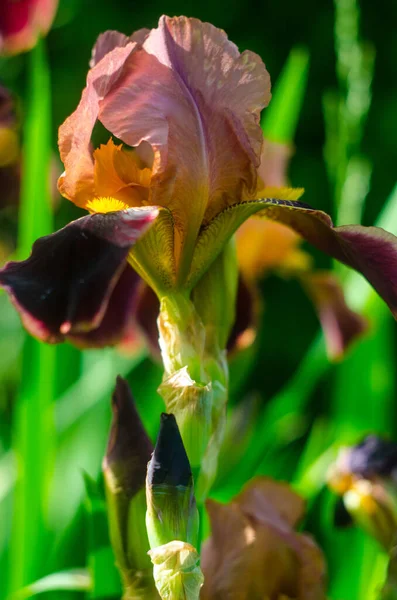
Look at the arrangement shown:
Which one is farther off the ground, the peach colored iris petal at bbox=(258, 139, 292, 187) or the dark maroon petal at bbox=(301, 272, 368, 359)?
the peach colored iris petal at bbox=(258, 139, 292, 187)

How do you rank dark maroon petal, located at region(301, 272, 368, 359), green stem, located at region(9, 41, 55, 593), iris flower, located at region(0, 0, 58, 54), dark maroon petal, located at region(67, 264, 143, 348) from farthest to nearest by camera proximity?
iris flower, located at region(0, 0, 58, 54) → dark maroon petal, located at region(301, 272, 368, 359) → green stem, located at region(9, 41, 55, 593) → dark maroon petal, located at region(67, 264, 143, 348)

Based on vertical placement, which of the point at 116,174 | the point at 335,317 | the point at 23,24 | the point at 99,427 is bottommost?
the point at 99,427

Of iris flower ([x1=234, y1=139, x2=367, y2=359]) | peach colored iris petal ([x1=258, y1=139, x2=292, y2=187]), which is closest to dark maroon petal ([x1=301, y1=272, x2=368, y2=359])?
iris flower ([x1=234, y1=139, x2=367, y2=359])

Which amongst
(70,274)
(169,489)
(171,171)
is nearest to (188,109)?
(171,171)

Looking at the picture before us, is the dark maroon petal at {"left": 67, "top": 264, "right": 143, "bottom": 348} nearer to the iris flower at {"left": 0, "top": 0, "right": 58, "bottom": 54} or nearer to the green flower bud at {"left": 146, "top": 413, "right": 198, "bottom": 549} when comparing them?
the green flower bud at {"left": 146, "top": 413, "right": 198, "bottom": 549}

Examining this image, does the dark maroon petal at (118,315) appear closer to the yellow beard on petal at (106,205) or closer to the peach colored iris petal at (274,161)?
the yellow beard on petal at (106,205)

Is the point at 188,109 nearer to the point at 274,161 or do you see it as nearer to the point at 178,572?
the point at 178,572

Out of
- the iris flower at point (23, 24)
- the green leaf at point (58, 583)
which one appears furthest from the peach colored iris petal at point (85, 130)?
the iris flower at point (23, 24)
